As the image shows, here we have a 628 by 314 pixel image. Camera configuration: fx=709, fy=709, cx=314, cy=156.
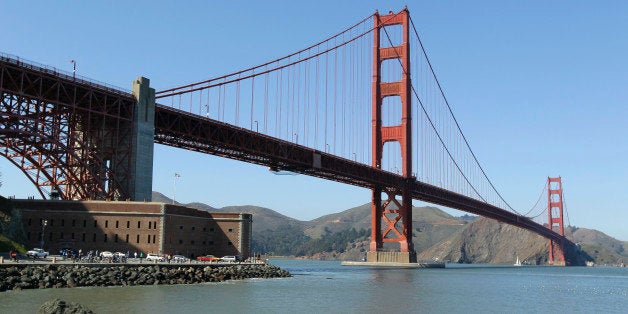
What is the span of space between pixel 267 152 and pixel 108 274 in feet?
134

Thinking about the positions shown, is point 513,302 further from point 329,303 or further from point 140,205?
point 140,205

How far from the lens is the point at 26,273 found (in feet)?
151

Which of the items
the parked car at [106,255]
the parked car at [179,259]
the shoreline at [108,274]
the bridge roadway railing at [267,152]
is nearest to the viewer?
the shoreline at [108,274]

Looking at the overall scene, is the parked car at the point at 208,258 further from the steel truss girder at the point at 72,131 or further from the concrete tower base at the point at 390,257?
the concrete tower base at the point at 390,257

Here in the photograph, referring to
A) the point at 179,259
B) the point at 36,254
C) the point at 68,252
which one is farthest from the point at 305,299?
the point at 68,252

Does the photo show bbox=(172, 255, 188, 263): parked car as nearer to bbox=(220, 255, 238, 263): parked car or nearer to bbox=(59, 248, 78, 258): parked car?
bbox=(220, 255, 238, 263): parked car

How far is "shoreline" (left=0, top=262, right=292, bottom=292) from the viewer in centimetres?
4553

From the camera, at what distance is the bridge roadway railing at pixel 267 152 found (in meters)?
78.9

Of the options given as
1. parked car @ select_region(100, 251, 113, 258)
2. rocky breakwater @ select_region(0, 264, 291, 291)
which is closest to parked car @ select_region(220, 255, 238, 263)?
rocky breakwater @ select_region(0, 264, 291, 291)

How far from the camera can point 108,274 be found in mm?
51094

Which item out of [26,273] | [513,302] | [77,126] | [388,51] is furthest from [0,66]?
[388,51]

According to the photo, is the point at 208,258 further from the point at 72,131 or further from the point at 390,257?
the point at 390,257

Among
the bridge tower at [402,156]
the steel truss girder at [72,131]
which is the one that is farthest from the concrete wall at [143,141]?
the bridge tower at [402,156]

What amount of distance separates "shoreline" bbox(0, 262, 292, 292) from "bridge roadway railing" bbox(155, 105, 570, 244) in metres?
Result: 20.0
